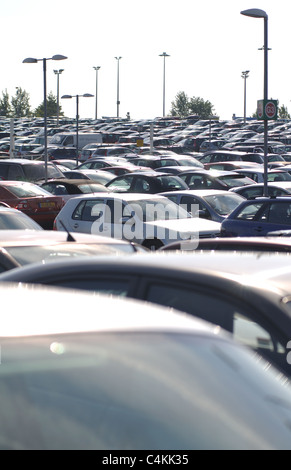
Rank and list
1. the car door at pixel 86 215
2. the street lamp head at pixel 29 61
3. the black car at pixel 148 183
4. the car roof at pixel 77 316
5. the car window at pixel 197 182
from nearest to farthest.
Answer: the car roof at pixel 77 316 < the car door at pixel 86 215 < the black car at pixel 148 183 < the car window at pixel 197 182 < the street lamp head at pixel 29 61

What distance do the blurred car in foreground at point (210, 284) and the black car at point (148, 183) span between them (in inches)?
668

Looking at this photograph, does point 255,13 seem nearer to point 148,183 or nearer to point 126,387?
point 148,183

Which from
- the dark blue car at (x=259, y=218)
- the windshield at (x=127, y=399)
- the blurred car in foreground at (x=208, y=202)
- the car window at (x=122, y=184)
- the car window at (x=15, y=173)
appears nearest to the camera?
the windshield at (x=127, y=399)

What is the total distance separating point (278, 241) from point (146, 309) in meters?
3.58

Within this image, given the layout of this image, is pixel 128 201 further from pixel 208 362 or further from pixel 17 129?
pixel 17 129

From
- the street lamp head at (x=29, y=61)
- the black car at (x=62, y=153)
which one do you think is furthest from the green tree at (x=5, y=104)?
the street lamp head at (x=29, y=61)

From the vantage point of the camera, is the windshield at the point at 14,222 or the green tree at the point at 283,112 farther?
the green tree at the point at 283,112

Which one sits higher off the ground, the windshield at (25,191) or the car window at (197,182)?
the car window at (197,182)

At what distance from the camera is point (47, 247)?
258 inches

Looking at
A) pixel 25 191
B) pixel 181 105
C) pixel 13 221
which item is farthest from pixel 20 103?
pixel 13 221

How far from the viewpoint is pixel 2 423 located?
197cm

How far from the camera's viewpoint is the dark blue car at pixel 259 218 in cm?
1412

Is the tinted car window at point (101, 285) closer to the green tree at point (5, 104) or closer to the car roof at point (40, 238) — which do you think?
the car roof at point (40, 238)

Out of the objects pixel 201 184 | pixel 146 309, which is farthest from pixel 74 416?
pixel 201 184
